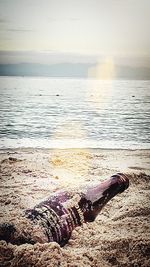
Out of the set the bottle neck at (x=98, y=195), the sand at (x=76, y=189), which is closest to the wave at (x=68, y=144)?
the sand at (x=76, y=189)

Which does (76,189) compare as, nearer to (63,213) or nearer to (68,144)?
(63,213)

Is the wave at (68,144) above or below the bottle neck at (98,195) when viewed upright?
below

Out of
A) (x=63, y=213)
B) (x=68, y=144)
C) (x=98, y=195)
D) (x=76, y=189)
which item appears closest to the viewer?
(x=63, y=213)

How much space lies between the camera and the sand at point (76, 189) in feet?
4.21

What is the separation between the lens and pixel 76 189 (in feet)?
6.01

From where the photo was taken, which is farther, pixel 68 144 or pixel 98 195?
pixel 68 144

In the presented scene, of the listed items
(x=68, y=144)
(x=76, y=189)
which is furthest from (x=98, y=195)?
(x=68, y=144)

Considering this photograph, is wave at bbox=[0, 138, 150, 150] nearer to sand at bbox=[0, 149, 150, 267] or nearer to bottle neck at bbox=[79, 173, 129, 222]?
sand at bbox=[0, 149, 150, 267]

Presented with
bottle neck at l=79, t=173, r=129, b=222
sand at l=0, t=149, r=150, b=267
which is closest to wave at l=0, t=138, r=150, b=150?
sand at l=0, t=149, r=150, b=267

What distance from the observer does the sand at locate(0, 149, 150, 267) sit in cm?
128

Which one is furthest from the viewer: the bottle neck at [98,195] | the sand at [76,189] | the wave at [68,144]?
the wave at [68,144]

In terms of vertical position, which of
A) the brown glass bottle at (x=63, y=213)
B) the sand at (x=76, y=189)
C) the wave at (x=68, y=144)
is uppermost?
the brown glass bottle at (x=63, y=213)

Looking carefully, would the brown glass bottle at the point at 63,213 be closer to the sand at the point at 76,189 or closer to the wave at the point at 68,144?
the sand at the point at 76,189

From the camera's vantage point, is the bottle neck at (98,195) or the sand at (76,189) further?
the bottle neck at (98,195)
